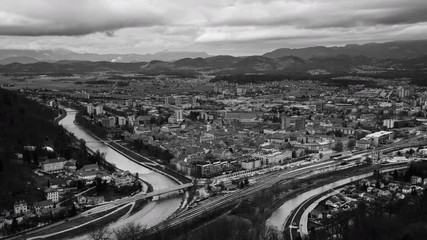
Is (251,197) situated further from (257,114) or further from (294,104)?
(294,104)

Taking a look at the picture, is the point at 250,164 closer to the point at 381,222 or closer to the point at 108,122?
the point at 381,222

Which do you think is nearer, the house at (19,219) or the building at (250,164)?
the house at (19,219)

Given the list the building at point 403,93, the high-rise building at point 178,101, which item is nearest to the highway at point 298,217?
the high-rise building at point 178,101

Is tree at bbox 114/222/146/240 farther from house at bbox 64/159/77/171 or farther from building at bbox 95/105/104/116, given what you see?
building at bbox 95/105/104/116

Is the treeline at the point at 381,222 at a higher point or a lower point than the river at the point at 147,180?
higher

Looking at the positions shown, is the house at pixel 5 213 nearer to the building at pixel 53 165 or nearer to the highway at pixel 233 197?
the highway at pixel 233 197

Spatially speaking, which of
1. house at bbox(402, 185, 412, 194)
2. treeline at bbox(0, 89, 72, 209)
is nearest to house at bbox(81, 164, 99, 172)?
treeline at bbox(0, 89, 72, 209)
